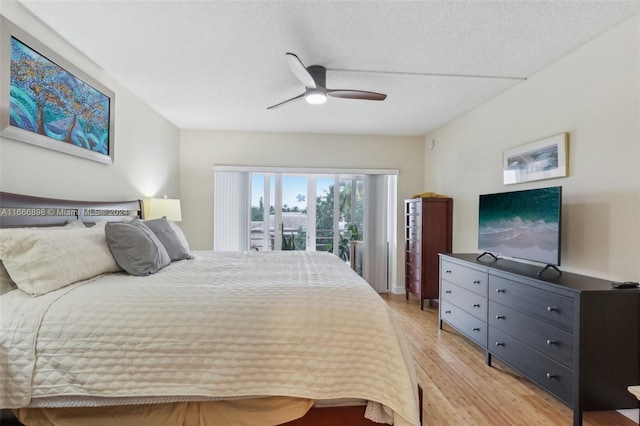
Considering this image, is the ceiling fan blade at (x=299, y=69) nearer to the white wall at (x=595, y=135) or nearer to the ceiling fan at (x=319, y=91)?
the ceiling fan at (x=319, y=91)

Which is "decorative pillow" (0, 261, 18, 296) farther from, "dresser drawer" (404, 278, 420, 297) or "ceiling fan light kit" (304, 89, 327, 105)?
"dresser drawer" (404, 278, 420, 297)

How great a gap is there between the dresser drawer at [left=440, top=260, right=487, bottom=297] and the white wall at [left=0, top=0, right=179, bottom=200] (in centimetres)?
340

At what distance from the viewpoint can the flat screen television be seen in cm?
226

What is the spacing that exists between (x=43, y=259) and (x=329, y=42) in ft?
7.23

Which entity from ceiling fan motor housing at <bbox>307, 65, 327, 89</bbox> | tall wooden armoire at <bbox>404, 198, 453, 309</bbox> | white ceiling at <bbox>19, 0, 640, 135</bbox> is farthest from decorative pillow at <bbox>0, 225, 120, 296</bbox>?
tall wooden armoire at <bbox>404, 198, 453, 309</bbox>

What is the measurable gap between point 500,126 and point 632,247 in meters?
1.73

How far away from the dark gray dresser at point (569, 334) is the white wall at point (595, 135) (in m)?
0.24

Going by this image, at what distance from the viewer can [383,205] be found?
5.15 meters

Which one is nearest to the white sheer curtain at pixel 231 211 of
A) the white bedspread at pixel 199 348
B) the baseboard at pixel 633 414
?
the white bedspread at pixel 199 348

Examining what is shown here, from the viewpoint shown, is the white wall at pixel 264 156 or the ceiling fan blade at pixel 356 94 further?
the white wall at pixel 264 156

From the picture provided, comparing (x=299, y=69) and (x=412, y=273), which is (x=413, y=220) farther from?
(x=299, y=69)

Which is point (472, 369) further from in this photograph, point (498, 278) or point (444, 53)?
point (444, 53)

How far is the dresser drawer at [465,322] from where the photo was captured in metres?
2.70

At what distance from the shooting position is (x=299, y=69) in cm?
220
